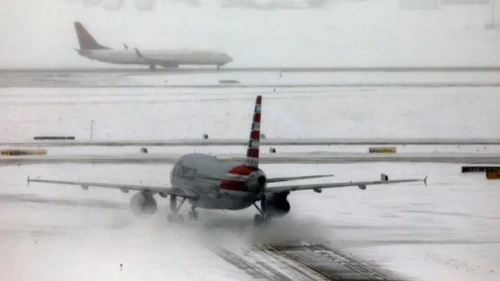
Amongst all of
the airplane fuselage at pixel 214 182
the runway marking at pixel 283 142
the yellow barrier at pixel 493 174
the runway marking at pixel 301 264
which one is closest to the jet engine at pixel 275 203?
the airplane fuselage at pixel 214 182

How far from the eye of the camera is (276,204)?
19578 millimetres

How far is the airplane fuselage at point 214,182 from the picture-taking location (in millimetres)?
18516

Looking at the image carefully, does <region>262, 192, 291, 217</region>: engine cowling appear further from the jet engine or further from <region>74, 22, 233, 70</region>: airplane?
<region>74, 22, 233, 70</region>: airplane

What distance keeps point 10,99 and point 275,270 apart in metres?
7.52

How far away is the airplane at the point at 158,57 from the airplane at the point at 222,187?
317cm

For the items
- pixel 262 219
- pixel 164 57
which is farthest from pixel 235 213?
pixel 164 57

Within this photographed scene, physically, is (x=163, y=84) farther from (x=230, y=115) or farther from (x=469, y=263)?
(x=469, y=263)

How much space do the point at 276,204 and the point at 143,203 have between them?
2.27 meters

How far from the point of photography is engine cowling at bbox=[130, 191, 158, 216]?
64.5 feet

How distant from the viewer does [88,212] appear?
2008 cm

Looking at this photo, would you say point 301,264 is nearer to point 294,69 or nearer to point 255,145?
point 255,145

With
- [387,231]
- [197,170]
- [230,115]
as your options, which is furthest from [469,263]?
[230,115]

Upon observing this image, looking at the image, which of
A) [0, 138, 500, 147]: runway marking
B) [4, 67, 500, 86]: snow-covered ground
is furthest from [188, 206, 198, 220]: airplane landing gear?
[4, 67, 500, 86]: snow-covered ground

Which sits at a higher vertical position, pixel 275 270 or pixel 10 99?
pixel 10 99
